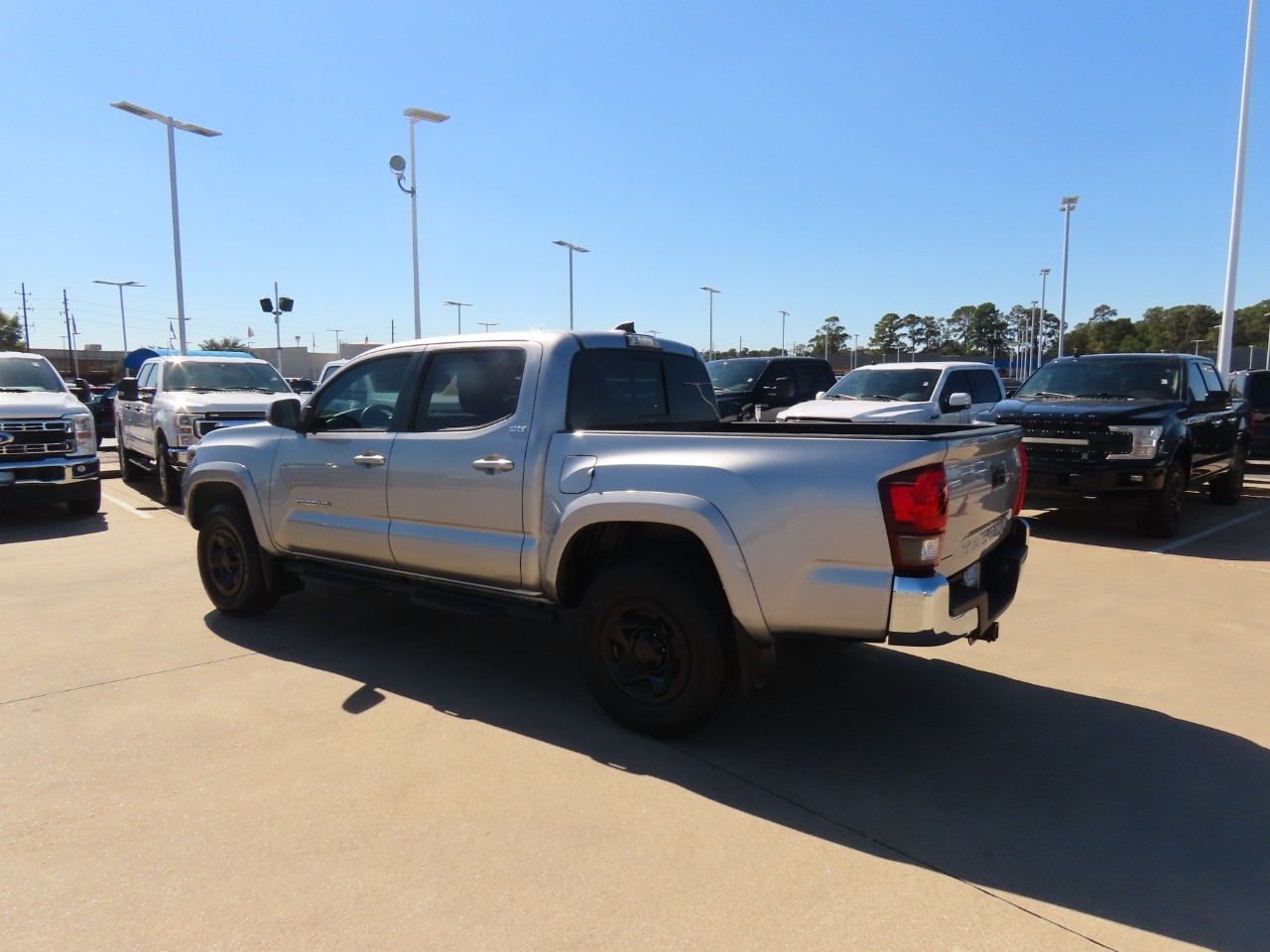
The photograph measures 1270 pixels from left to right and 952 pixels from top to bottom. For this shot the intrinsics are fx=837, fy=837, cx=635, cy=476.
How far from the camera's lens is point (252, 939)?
99.0 inches

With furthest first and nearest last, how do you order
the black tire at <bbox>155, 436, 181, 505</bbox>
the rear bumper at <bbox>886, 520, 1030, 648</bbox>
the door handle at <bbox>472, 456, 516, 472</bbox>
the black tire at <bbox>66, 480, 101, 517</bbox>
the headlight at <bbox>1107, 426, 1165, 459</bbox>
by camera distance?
the black tire at <bbox>155, 436, 181, 505</bbox> → the black tire at <bbox>66, 480, 101, 517</bbox> → the headlight at <bbox>1107, 426, 1165, 459</bbox> → the door handle at <bbox>472, 456, 516, 472</bbox> → the rear bumper at <bbox>886, 520, 1030, 648</bbox>

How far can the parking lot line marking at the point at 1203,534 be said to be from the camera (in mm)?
8133

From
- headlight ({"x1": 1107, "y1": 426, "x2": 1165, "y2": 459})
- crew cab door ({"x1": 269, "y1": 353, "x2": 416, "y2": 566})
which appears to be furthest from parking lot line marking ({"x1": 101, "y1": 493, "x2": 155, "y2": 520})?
headlight ({"x1": 1107, "y1": 426, "x2": 1165, "y2": 459})

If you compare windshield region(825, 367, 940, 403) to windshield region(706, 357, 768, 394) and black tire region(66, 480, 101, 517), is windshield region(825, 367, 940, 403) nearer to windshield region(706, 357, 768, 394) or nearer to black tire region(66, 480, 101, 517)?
windshield region(706, 357, 768, 394)

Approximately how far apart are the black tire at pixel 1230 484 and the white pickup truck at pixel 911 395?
2.89 meters

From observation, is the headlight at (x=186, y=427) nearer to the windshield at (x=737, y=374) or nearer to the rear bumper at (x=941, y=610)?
the windshield at (x=737, y=374)

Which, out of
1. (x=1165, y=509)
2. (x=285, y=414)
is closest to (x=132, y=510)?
(x=285, y=414)

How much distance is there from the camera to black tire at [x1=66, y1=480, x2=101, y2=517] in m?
9.91

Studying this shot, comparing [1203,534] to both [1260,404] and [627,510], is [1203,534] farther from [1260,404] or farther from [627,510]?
[627,510]

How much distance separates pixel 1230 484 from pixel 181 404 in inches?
529

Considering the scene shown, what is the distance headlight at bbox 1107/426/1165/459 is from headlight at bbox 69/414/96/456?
11.3m

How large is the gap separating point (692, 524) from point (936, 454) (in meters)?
1.00

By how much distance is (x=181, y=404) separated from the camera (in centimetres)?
→ 1034

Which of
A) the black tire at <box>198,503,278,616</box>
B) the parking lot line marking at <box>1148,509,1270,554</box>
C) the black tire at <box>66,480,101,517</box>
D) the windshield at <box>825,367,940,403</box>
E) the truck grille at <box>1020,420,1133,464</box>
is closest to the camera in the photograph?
the black tire at <box>198,503,278,616</box>
